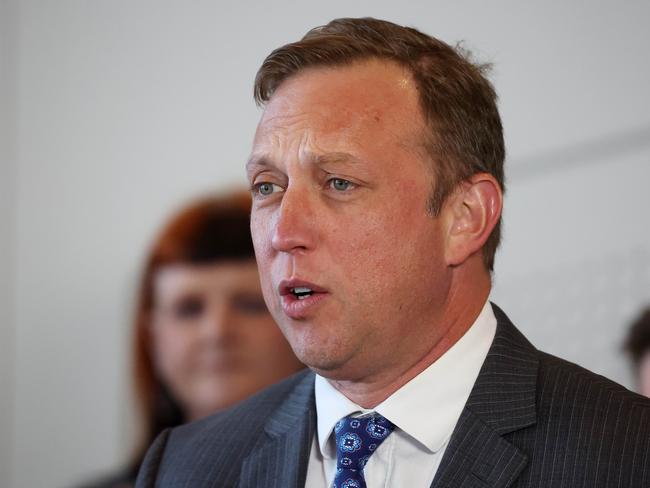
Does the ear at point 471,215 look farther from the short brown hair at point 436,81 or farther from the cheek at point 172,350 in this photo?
the cheek at point 172,350

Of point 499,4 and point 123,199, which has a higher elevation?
point 499,4

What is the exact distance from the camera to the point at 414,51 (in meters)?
1.99

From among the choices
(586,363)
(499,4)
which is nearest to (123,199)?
(499,4)

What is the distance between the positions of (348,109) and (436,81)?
8.0 inches

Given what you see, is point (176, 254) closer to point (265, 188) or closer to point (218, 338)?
point (218, 338)

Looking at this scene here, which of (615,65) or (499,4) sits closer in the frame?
(615,65)

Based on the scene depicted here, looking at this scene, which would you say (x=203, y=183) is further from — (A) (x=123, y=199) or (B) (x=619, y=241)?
(B) (x=619, y=241)

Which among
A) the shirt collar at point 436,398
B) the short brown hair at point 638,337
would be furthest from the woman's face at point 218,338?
the shirt collar at point 436,398

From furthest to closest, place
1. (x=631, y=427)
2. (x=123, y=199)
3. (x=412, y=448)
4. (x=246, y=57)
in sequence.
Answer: (x=123, y=199), (x=246, y=57), (x=412, y=448), (x=631, y=427)

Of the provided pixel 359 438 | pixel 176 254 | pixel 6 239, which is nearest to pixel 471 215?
pixel 359 438

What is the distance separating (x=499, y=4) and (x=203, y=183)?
1238 millimetres

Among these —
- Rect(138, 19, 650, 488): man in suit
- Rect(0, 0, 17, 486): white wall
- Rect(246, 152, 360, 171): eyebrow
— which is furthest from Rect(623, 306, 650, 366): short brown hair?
Rect(0, 0, 17, 486): white wall

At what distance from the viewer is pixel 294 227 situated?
182cm

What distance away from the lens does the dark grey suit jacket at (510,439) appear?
1.74 meters
